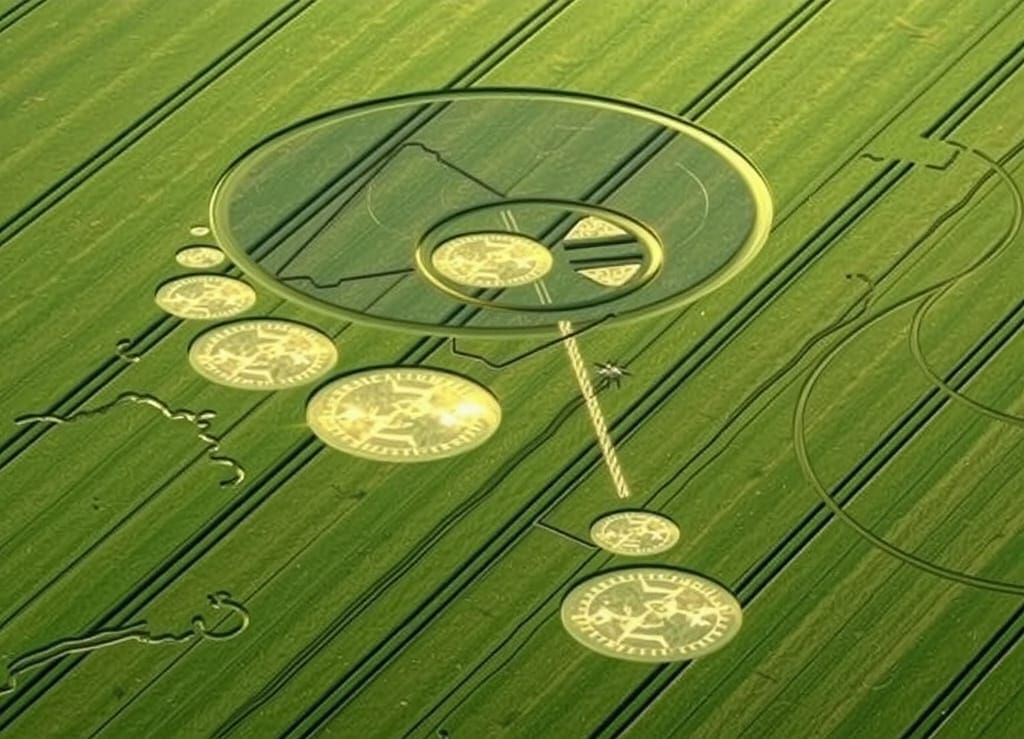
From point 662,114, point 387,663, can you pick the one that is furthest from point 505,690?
point 662,114

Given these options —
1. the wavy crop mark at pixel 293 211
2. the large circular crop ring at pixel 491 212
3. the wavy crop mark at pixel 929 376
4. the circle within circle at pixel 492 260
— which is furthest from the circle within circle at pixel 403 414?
the wavy crop mark at pixel 929 376

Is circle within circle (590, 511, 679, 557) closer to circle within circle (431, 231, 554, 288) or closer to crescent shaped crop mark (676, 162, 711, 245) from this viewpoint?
circle within circle (431, 231, 554, 288)

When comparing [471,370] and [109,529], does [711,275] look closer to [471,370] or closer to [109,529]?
[471,370]

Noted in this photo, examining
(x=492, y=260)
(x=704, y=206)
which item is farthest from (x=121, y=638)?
(x=704, y=206)

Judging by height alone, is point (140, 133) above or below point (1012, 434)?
above

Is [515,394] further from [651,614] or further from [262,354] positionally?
[651,614]

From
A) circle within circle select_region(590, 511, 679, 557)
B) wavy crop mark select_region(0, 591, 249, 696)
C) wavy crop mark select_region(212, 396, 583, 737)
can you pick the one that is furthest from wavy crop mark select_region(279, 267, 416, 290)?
wavy crop mark select_region(0, 591, 249, 696)
